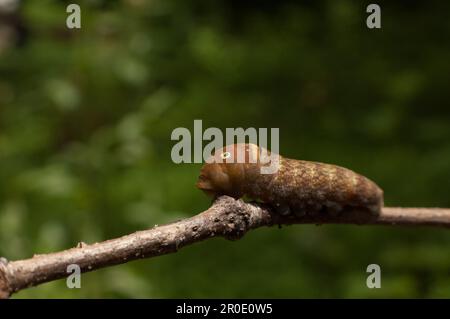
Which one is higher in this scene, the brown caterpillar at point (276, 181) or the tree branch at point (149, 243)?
the brown caterpillar at point (276, 181)

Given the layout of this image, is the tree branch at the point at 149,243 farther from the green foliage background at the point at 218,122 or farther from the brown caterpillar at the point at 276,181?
the green foliage background at the point at 218,122

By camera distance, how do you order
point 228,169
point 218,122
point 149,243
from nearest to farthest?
point 149,243 → point 228,169 → point 218,122

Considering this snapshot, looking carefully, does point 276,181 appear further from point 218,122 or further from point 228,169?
point 218,122

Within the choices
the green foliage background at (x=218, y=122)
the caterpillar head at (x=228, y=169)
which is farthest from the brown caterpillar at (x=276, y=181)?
the green foliage background at (x=218, y=122)

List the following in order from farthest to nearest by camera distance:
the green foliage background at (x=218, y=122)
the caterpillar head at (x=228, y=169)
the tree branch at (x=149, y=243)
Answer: the green foliage background at (x=218, y=122)
the caterpillar head at (x=228, y=169)
the tree branch at (x=149, y=243)

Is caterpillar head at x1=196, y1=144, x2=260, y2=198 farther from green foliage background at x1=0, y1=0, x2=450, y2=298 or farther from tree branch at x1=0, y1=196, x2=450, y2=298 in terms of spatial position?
green foliage background at x1=0, y1=0, x2=450, y2=298

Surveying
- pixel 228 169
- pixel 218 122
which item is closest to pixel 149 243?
pixel 228 169
